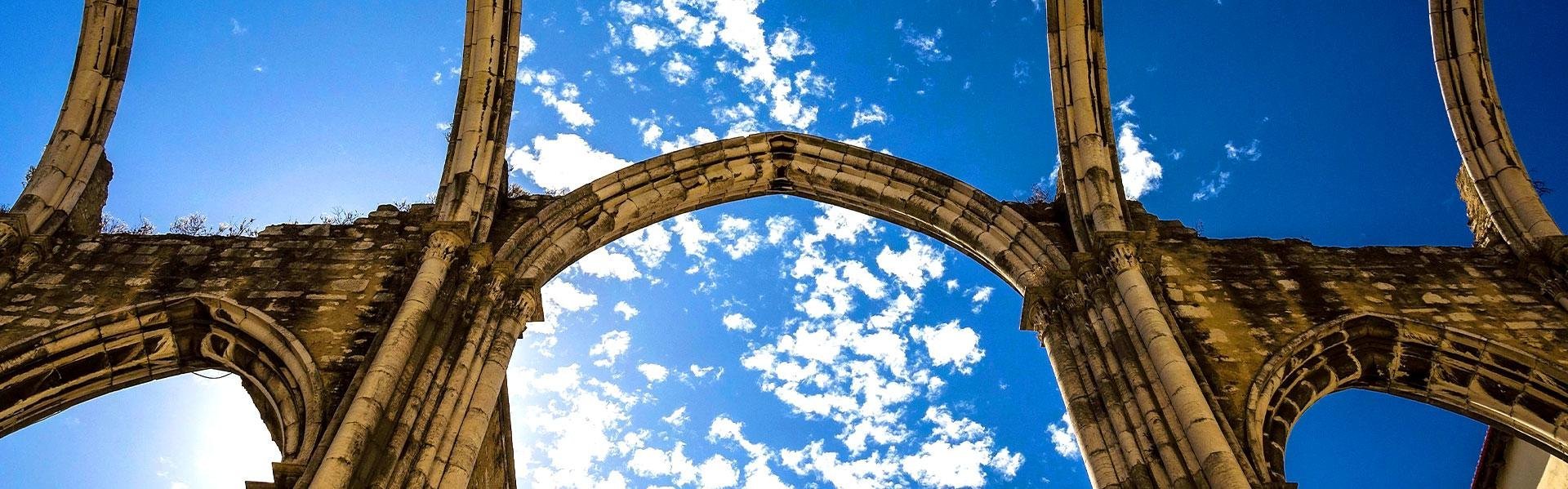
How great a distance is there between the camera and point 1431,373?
9.20 metres

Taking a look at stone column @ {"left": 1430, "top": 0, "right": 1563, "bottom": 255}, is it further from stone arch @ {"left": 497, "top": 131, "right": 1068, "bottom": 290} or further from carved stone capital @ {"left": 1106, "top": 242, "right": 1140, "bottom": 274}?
stone arch @ {"left": 497, "top": 131, "right": 1068, "bottom": 290}

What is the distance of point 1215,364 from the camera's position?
339 inches

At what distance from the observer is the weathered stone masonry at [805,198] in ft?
25.7

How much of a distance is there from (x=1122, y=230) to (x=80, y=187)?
8.38 meters

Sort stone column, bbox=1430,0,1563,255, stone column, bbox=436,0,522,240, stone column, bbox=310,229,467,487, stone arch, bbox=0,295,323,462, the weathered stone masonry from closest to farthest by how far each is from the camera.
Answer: stone column, bbox=310,229,467,487
the weathered stone masonry
stone arch, bbox=0,295,323,462
stone column, bbox=436,0,522,240
stone column, bbox=1430,0,1563,255

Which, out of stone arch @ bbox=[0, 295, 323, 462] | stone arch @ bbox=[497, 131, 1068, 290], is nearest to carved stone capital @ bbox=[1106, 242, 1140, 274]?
stone arch @ bbox=[497, 131, 1068, 290]

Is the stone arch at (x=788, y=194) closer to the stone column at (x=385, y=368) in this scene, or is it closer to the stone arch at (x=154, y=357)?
the stone column at (x=385, y=368)

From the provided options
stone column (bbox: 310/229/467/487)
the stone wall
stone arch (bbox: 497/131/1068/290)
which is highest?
stone arch (bbox: 497/131/1068/290)

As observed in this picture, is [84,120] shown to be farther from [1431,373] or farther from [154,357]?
[1431,373]

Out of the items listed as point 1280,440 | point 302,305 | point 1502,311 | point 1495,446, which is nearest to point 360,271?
point 302,305

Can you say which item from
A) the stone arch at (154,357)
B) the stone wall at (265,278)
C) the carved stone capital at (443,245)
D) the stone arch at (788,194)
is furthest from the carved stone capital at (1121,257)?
the stone arch at (154,357)

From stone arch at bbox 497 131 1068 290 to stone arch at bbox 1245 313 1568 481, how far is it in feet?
6.25

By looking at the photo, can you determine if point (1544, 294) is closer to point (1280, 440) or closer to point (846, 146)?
point (1280, 440)

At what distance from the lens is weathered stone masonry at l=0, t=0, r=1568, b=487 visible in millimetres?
7848
